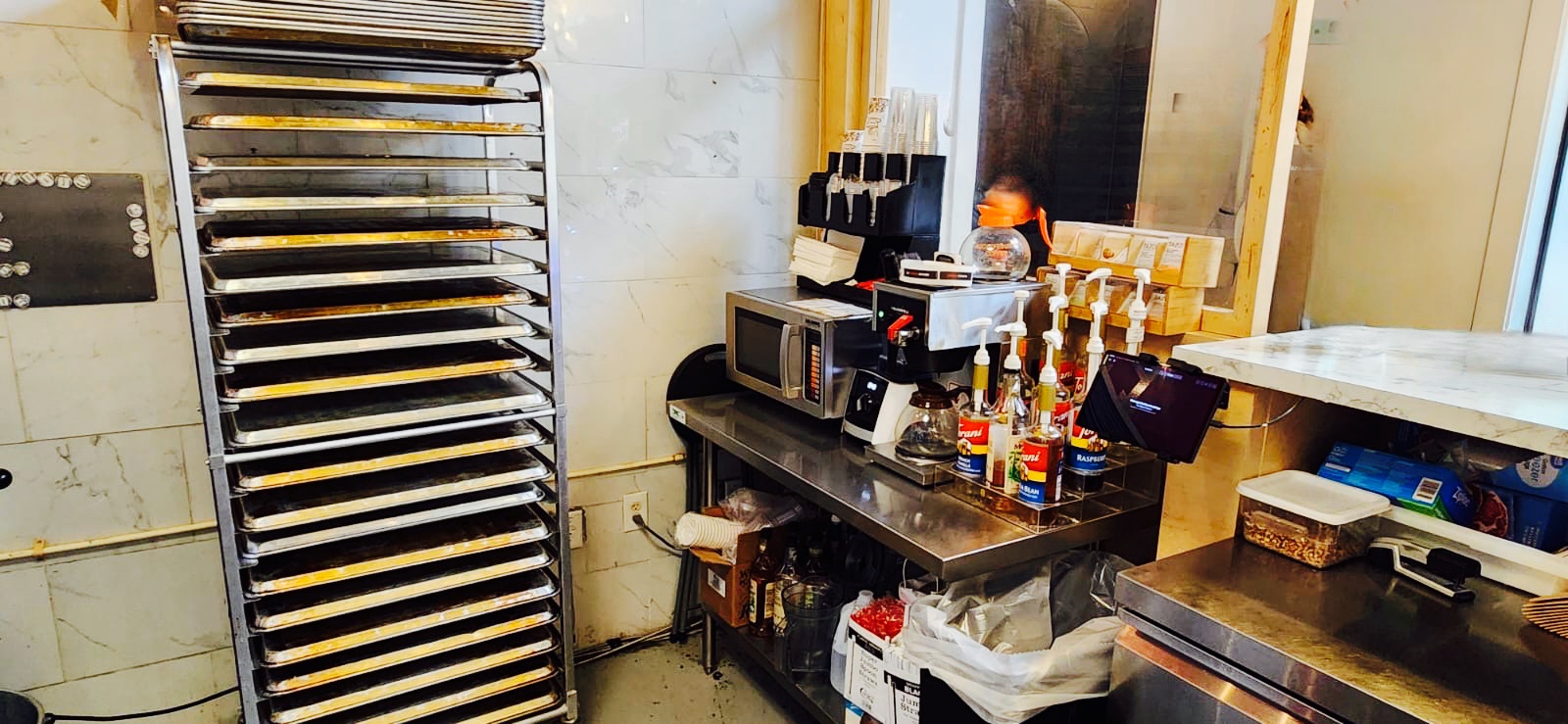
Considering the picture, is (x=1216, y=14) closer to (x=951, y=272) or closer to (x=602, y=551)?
(x=951, y=272)

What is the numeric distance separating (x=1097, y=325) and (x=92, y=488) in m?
2.03

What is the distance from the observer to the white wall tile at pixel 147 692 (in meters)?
1.99

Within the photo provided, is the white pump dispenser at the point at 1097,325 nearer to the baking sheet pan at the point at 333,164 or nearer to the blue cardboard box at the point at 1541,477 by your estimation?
the blue cardboard box at the point at 1541,477

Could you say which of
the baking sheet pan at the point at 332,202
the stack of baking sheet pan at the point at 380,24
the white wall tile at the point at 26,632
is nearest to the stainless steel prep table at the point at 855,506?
the baking sheet pan at the point at 332,202

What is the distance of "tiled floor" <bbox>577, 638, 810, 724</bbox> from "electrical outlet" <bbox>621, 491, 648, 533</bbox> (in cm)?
37

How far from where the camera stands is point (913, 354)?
183cm

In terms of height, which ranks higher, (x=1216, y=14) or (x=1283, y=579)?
(x=1216, y=14)

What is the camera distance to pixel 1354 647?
120 cm

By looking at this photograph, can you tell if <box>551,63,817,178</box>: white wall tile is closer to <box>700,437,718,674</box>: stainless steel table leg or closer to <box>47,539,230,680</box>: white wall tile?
<box>700,437,718,674</box>: stainless steel table leg

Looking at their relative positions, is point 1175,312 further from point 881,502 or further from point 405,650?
point 405,650

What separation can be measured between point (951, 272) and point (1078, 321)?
332 millimetres

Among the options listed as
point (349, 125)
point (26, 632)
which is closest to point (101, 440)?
point (26, 632)

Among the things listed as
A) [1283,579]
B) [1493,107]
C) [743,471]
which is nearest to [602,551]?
[743,471]

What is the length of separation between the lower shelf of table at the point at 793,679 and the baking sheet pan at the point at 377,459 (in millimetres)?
751
